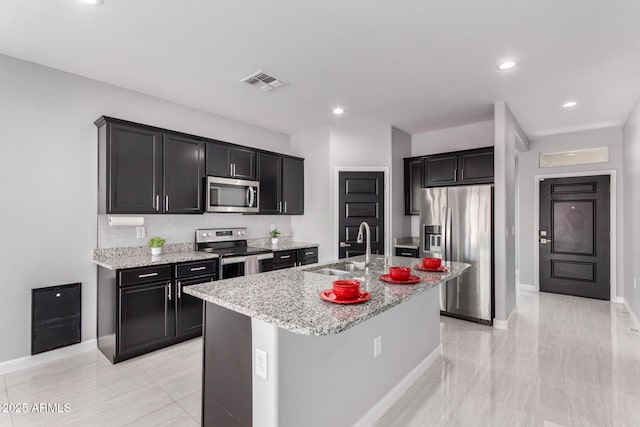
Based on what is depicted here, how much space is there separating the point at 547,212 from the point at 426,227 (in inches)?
107

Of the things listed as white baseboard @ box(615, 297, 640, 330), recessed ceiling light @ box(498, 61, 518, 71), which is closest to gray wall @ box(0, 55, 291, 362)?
recessed ceiling light @ box(498, 61, 518, 71)

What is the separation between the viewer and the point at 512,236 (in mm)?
4316

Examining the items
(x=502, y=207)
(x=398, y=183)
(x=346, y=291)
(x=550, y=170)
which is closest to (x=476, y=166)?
(x=502, y=207)

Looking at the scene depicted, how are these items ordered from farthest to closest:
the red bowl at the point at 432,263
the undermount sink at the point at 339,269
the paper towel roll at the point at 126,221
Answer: the paper towel roll at the point at 126,221
the undermount sink at the point at 339,269
the red bowl at the point at 432,263

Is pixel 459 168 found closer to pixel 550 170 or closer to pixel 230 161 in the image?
pixel 550 170

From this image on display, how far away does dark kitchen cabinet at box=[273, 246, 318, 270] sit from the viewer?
4352 millimetres

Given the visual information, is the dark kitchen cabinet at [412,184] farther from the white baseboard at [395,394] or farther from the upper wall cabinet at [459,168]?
the white baseboard at [395,394]

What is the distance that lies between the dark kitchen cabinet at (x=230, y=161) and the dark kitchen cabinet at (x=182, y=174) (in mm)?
136

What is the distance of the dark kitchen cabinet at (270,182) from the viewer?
4.59m

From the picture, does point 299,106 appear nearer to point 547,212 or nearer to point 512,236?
point 512,236

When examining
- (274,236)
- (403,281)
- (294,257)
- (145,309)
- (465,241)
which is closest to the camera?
(403,281)

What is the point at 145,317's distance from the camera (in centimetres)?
305

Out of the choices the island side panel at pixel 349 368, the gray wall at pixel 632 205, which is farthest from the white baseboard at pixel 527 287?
the island side panel at pixel 349 368

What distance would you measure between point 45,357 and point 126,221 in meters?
1.41
